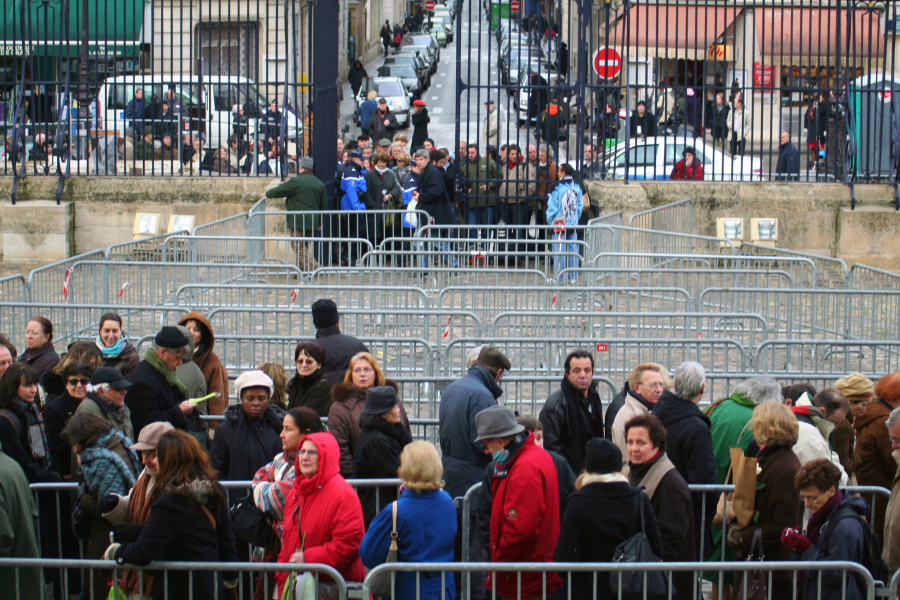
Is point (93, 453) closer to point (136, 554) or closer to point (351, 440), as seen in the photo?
point (136, 554)

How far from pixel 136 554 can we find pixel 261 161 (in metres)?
14.8

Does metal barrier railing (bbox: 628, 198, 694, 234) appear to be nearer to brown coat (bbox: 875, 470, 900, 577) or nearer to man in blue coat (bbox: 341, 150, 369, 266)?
man in blue coat (bbox: 341, 150, 369, 266)

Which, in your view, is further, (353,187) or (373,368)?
(353,187)

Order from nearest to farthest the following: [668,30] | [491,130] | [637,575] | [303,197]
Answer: [637,575] → [303,197] → [668,30] → [491,130]

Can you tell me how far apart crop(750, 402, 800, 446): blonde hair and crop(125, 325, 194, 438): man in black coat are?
10.8 ft

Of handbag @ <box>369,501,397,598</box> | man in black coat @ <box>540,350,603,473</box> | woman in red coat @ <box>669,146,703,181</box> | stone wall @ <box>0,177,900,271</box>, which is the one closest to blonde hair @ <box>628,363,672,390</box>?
man in black coat @ <box>540,350,603,473</box>

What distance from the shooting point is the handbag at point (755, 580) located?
546 centimetres

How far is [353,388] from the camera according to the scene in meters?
6.72

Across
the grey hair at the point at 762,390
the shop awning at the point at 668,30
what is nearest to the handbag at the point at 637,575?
the grey hair at the point at 762,390

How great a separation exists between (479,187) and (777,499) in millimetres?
13050

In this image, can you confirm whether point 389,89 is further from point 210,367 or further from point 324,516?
point 324,516

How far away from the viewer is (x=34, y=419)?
641 cm

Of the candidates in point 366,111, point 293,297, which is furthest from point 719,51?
point 293,297

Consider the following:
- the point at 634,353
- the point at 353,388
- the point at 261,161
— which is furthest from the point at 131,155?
the point at 353,388
